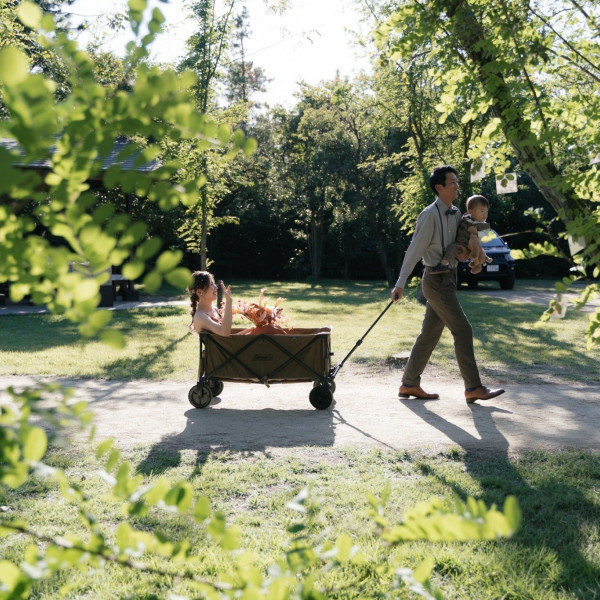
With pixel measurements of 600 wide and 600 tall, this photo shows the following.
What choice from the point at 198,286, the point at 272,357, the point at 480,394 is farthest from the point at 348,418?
the point at 198,286

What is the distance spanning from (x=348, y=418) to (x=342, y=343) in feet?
15.8

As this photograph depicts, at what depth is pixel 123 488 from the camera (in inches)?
48.2

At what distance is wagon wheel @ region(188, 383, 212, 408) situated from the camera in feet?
20.6

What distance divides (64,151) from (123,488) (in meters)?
0.61

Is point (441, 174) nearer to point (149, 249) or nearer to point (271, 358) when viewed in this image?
point (271, 358)

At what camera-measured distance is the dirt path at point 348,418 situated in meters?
5.25

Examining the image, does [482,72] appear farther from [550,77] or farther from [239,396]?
[239,396]

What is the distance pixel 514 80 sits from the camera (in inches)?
140

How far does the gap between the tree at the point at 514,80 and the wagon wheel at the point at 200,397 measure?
3323mm

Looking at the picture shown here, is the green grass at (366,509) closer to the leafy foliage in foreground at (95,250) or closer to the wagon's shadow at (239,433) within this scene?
the wagon's shadow at (239,433)

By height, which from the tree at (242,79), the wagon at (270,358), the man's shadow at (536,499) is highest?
the tree at (242,79)

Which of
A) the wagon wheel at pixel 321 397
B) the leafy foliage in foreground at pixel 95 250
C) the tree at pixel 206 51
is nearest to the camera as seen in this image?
the leafy foliage in foreground at pixel 95 250

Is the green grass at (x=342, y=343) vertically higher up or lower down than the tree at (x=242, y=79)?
lower down

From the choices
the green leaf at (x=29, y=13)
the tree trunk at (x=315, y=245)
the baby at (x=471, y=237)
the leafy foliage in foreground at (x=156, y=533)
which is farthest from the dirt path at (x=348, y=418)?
the tree trunk at (x=315, y=245)
